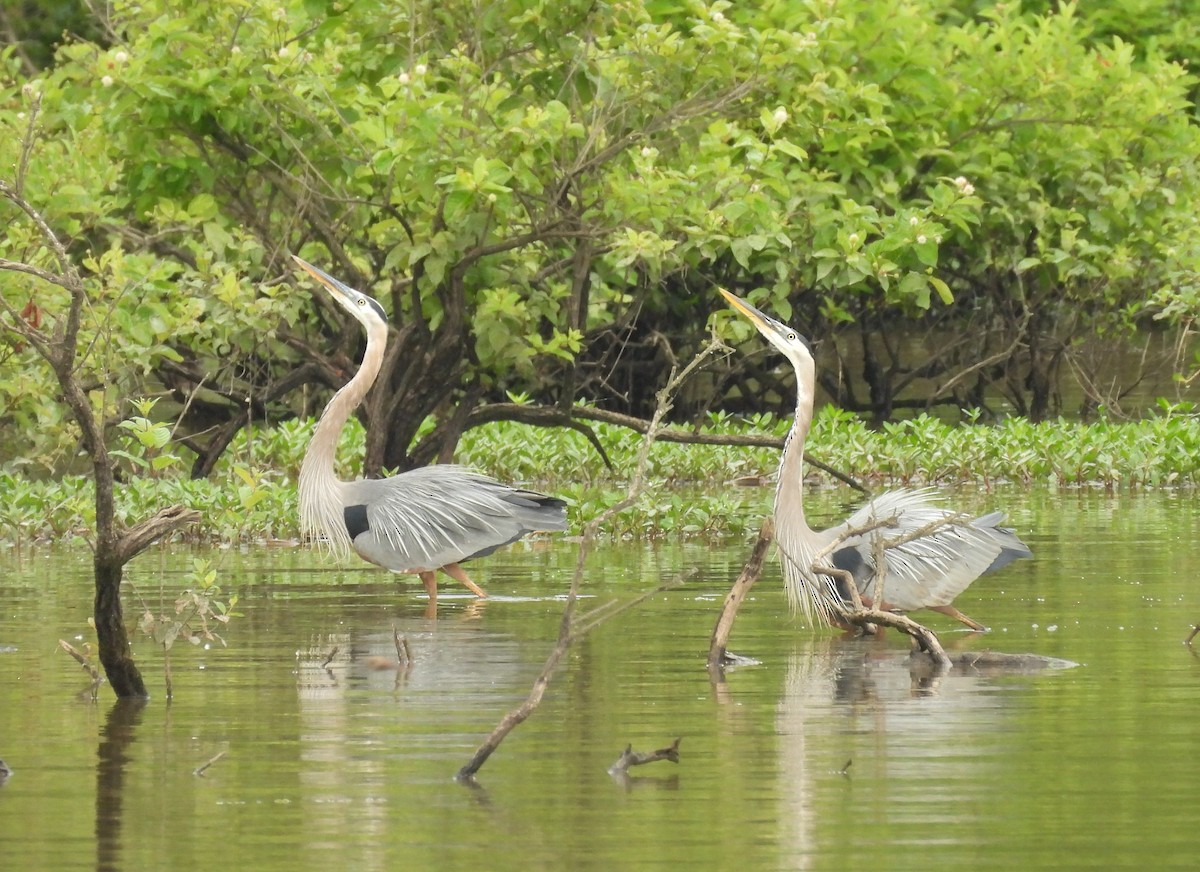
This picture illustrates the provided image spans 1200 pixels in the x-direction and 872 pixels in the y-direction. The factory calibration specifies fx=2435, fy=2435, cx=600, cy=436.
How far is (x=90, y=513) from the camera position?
13.9 m

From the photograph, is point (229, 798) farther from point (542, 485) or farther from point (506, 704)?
point (542, 485)

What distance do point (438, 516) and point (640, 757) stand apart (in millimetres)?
4995

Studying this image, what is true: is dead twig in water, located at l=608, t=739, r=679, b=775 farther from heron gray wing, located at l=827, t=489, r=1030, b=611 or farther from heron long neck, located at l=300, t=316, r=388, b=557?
heron long neck, located at l=300, t=316, r=388, b=557

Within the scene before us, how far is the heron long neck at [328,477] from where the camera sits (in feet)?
39.3

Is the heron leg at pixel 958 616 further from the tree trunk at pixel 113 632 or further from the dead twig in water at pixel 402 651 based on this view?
the tree trunk at pixel 113 632

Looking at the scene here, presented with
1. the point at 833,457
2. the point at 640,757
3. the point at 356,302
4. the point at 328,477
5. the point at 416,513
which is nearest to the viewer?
Answer: the point at 640,757

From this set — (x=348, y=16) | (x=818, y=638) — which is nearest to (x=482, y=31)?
(x=348, y=16)

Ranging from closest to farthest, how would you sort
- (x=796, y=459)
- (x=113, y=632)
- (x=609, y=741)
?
(x=609, y=741) → (x=113, y=632) → (x=796, y=459)

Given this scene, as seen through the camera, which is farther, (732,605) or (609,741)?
(732,605)

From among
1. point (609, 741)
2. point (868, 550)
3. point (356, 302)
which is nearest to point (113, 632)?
point (609, 741)

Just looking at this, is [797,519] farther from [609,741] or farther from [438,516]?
[609,741]

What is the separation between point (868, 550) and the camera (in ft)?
34.3

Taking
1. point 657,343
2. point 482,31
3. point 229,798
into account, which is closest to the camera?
point 229,798

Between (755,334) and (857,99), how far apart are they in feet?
6.39
